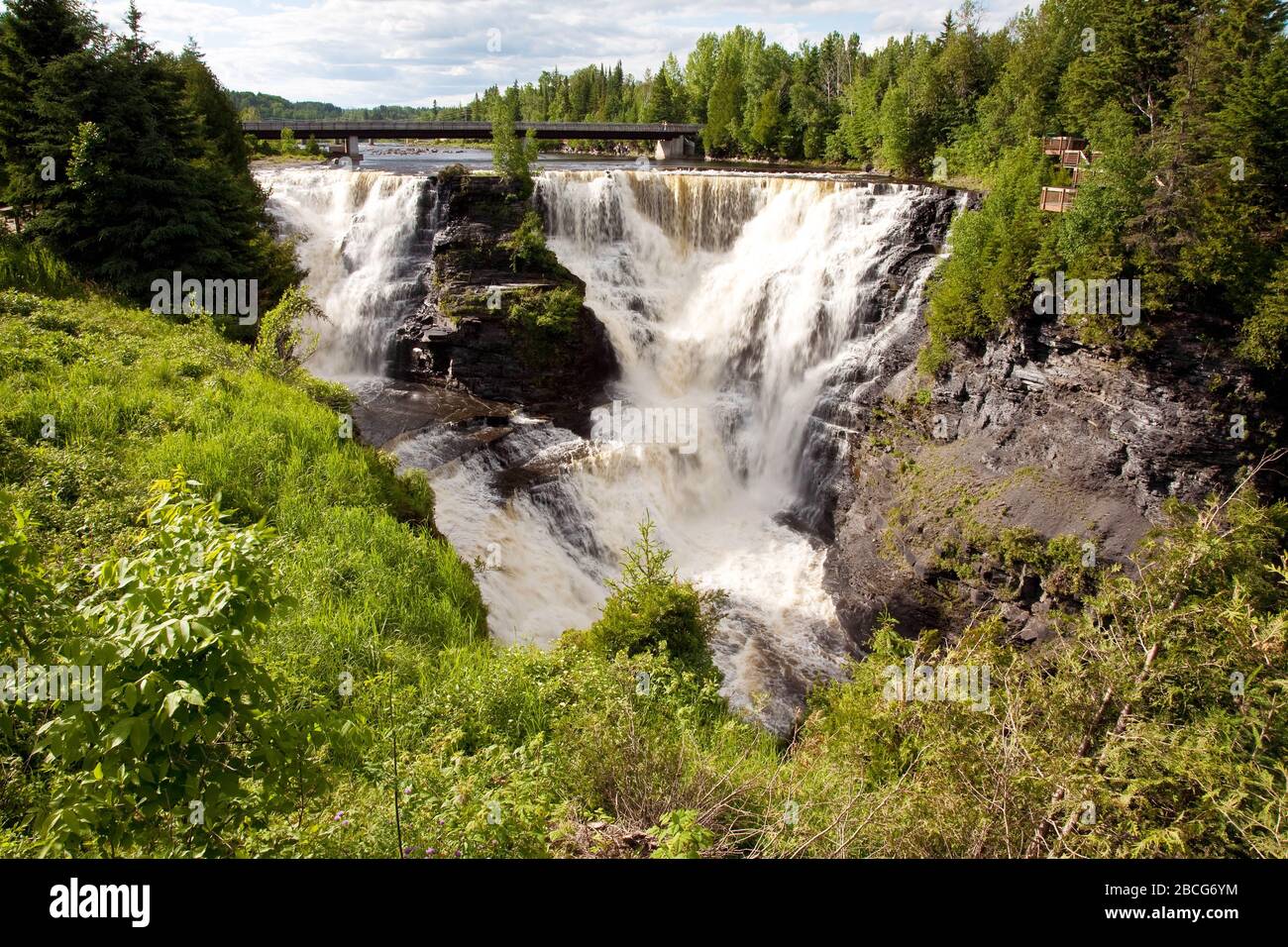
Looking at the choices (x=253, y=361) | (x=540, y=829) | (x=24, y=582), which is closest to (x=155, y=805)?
(x=24, y=582)

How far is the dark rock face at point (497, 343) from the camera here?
26.2 metres

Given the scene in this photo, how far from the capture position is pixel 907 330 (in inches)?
932

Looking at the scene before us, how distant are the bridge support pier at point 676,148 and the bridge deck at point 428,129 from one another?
22.1 feet

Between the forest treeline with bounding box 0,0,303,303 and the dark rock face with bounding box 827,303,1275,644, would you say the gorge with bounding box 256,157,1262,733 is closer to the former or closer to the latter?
the dark rock face with bounding box 827,303,1275,644

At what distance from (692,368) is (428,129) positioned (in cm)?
4109

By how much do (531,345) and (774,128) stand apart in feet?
148

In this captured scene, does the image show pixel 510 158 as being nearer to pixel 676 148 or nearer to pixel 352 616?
pixel 352 616

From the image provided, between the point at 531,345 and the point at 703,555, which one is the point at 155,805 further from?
the point at 531,345

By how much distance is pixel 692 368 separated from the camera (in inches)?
1092

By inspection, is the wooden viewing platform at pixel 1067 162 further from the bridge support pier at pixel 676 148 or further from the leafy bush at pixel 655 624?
the bridge support pier at pixel 676 148

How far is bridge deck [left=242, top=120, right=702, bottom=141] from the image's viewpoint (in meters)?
51.7

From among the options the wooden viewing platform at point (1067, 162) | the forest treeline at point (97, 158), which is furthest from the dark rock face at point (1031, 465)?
the forest treeline at point (97, 158)

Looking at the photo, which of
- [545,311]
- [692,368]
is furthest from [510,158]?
[692,368]

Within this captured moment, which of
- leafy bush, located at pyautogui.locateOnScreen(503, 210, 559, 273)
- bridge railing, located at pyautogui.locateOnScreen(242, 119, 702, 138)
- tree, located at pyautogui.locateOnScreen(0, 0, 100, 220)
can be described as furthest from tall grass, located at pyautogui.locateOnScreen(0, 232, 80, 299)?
bridge railing, located at pyautogui.locateOnScreen(242, 119, 702, 138)
